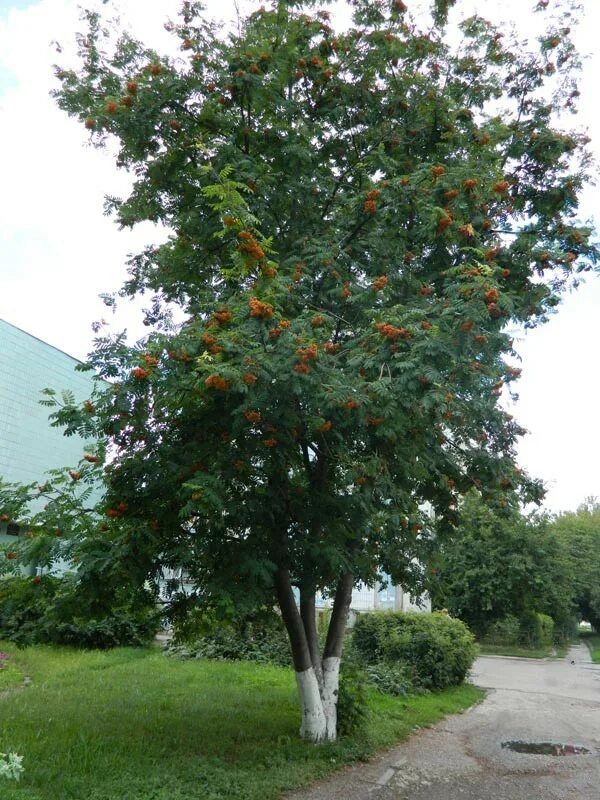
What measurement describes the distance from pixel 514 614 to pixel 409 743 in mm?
21061

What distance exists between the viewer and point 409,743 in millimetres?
9125

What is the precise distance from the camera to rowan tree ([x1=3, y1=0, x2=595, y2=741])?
5844 mm

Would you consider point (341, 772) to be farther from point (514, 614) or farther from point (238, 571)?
point (514, 614)

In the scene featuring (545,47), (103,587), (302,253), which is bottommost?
(103,587)

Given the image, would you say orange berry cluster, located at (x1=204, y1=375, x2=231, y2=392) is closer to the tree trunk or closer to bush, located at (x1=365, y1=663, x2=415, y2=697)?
the tree trunk

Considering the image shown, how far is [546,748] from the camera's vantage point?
920 centimetres

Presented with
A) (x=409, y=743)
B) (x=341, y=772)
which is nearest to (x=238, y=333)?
(x=341, y=772)

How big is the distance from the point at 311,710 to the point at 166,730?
5.72 feet

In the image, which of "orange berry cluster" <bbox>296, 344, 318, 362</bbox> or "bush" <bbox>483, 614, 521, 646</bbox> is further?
"bush" <bbox>483, 614, 521, 646</bbox>

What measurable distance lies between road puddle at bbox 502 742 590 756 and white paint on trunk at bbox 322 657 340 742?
2616 mm

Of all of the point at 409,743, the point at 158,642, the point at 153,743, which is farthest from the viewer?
the point at 158,642

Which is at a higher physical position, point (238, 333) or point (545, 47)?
point (545, 47)

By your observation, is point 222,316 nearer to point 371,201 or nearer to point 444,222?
point 444,222

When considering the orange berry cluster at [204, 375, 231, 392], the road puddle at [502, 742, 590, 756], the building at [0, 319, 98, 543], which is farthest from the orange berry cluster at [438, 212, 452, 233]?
the building at [0, 319, 98, 543]
